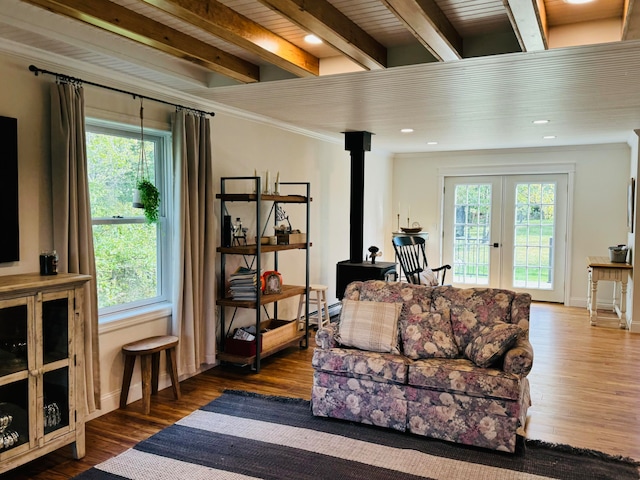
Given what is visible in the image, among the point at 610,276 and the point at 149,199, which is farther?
the point at 610,276

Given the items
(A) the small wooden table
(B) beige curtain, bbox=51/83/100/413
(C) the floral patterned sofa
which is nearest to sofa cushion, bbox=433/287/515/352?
(C) the floral patterned sofa

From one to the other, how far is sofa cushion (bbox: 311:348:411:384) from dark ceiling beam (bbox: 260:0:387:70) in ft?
6.06

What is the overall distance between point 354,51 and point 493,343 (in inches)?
75.4

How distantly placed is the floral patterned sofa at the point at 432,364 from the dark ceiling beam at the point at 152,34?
1.82 meters

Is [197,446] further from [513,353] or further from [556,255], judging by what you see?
[556,255]

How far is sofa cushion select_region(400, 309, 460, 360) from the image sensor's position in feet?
11.1

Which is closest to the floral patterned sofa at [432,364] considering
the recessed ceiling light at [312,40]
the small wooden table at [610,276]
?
the recessed ceiling light at [312,40]

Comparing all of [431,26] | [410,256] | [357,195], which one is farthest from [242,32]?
[410,256]

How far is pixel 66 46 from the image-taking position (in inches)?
116

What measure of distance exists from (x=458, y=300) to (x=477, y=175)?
4.92 m

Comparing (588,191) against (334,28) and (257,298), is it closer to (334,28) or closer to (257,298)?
→ (257,298)

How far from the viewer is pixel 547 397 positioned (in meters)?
3.88

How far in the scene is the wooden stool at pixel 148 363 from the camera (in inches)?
140

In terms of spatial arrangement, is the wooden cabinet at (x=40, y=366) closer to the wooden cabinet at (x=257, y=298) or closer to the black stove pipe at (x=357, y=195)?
the wooden cabinet at (x=257, y=298)
